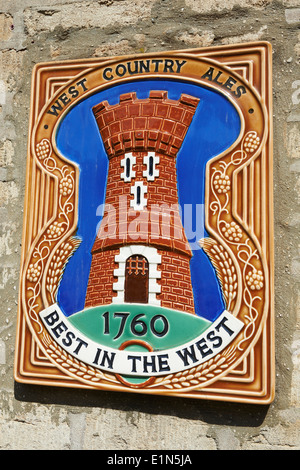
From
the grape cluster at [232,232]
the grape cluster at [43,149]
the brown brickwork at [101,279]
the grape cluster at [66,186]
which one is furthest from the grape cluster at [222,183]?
the grape cluster at [43,149]

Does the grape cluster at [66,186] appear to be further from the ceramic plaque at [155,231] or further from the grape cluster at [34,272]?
the grape cluster at [34,272]

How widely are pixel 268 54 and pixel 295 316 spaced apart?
1214 millimetres

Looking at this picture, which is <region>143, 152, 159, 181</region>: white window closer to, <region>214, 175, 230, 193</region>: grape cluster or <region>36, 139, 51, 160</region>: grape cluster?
<region>214, 175, 230, 193</region>: grape cluster

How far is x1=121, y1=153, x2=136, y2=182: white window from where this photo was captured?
93.2 inches

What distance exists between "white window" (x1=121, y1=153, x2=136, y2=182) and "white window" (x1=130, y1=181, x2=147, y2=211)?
5 centimetres

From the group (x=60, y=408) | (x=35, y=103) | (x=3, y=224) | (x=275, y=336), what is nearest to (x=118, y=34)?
(x=35, y=103)

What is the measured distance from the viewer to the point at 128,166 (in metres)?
2.38

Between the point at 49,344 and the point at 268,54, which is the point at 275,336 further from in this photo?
the point at 268,54

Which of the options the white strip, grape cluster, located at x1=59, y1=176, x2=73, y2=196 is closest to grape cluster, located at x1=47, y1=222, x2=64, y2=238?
grape cluster, located at x1=59, y1=176, x2=73, y2=196

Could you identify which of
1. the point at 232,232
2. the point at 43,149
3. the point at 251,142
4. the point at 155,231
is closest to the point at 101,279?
the point at 155,231

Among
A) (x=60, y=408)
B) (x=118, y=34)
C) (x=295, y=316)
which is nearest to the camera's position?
(x=295, y=316)

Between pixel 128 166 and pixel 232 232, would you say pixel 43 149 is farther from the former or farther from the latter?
pixel 232 232

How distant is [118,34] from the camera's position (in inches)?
101

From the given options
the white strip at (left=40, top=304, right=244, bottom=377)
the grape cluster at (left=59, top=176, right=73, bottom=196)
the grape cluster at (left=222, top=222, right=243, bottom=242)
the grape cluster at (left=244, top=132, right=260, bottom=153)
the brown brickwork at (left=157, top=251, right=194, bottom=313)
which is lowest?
the white strip at (left=40, top=304, right=244, bottom=377)
